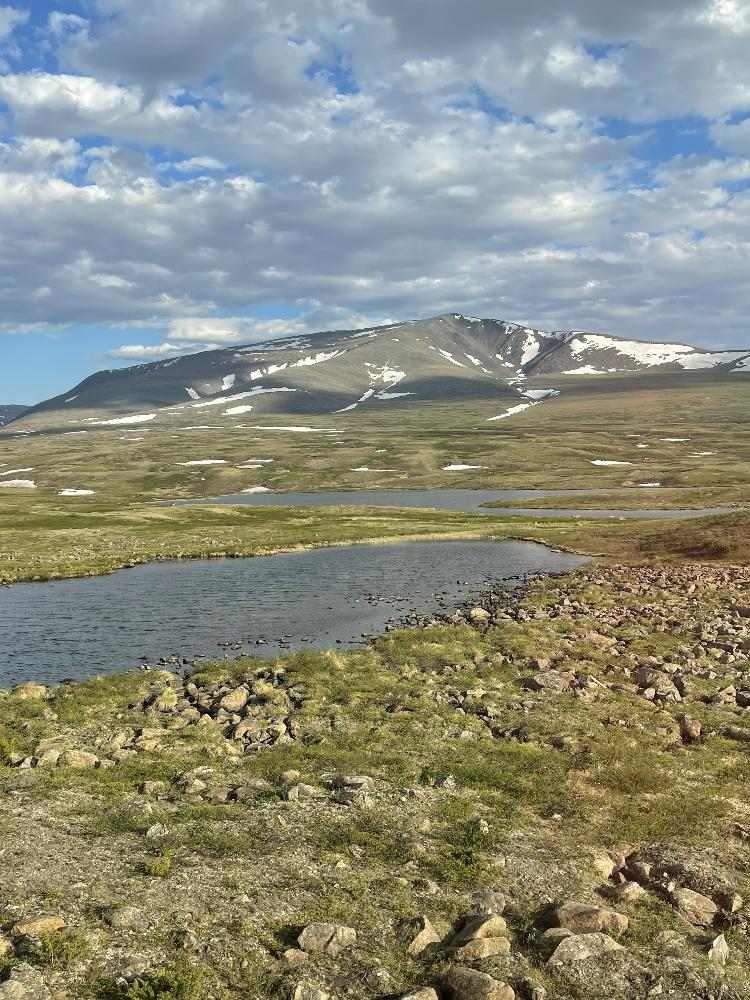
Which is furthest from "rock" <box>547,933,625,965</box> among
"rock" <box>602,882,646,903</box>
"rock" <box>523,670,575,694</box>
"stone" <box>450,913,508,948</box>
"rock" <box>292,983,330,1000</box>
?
"rock" <box>523,670,575,694</box>

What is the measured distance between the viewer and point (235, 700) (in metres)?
32.4

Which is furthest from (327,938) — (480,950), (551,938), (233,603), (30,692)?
(233,603)

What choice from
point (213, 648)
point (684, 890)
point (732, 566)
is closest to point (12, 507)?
point (213, 648)

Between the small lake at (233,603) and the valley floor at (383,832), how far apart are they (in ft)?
30.0

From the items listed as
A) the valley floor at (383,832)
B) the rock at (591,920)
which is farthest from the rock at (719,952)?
the rock at (591,920)

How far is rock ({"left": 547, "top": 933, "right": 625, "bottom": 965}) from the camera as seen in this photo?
1441 cm

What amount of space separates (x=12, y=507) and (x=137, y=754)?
420 feet

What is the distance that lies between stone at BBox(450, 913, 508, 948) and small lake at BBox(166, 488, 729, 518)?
118 m

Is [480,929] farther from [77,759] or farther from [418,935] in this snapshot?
[77,759]

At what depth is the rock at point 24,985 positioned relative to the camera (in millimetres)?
12940

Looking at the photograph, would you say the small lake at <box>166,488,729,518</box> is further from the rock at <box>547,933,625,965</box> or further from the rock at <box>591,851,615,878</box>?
the rock at <box>547,933,625,965</box>

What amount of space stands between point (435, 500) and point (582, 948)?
520 feet

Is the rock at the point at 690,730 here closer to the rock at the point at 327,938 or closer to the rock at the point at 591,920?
the rock at the point at 591,920

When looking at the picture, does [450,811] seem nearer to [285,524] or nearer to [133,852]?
Answer: [133,852]
